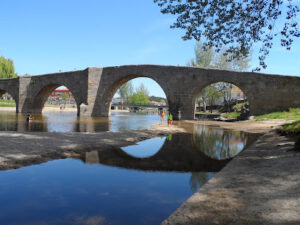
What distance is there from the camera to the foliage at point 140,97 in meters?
91.2

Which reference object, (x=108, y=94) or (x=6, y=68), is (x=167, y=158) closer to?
(x=108, y=94)

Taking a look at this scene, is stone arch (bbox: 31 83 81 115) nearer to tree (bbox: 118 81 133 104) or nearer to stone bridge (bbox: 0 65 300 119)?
stone bridge (bbox: 0 65 300 119)

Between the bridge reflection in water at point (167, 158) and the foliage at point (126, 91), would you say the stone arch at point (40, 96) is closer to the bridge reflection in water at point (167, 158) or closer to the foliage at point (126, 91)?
the bridge reflection in water at point (167, 158)

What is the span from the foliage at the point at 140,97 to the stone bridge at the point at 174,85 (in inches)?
2114

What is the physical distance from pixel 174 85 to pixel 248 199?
24.1 meters

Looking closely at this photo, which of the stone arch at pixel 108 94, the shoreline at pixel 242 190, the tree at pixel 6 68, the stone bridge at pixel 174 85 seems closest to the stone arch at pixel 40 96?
the stone bridge at pixel 174 85

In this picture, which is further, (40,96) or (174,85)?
(40,96)

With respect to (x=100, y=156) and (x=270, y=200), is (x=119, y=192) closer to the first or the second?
(x=270, y=200)

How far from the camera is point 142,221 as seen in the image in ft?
11.1

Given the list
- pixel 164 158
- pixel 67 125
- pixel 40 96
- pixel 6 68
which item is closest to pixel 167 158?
pixel 164 158

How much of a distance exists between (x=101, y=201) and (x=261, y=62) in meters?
8.23

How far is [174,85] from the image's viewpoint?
89.5 feet

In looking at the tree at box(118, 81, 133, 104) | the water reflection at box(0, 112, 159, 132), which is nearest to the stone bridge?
the water reflection at box(0, 112, 159, 132)

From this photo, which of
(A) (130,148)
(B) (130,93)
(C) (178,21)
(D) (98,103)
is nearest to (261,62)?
(C) (178,21)
